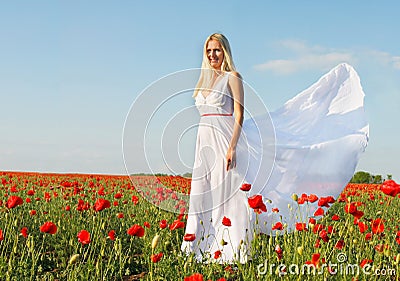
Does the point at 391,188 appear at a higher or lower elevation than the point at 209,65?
lower

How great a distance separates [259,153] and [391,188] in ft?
5.79

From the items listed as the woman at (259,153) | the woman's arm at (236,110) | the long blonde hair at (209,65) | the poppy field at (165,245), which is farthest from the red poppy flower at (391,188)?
the long blonde hair at (209,65)

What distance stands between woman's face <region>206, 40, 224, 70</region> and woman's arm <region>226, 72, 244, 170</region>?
0.18 m

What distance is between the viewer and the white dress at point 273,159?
4.58 m

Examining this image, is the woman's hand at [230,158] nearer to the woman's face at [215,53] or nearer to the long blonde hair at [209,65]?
the long blonde hair at [209,65]

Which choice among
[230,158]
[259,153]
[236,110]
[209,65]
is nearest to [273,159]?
[259,153]

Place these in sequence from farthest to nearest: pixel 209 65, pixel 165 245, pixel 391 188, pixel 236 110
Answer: pixel 209 65
pixel 236 110
pixel 165 245
pixel 391 188

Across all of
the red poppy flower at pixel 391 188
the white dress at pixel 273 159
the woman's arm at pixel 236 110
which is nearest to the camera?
the red poppy flower at pixel 391 188

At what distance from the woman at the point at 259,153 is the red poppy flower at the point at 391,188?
2.37ft

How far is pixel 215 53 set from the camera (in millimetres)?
4559

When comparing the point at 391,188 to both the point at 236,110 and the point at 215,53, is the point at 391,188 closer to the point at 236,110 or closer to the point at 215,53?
the point at 236,110

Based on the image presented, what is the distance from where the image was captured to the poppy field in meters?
3.39

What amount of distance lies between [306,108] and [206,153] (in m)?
1.66

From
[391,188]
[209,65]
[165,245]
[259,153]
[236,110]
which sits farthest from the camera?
[259,153]
